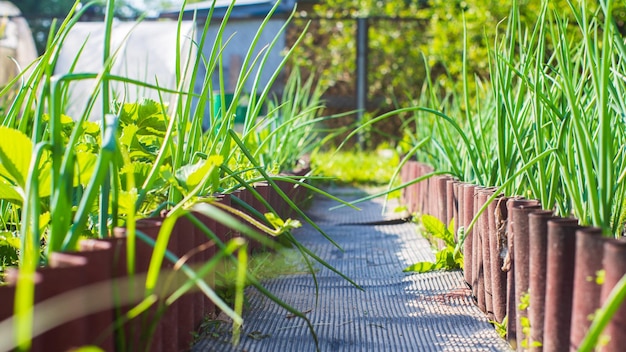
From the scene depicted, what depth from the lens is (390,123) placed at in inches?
264

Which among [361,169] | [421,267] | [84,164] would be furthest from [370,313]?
[361,169]

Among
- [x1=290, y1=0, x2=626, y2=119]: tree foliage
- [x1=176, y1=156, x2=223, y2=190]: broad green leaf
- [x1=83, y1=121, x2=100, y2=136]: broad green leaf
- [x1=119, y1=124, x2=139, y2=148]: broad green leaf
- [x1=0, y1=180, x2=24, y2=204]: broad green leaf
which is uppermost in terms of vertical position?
[x1=290, y1=0, x2=626, y2=119]: tree foliage

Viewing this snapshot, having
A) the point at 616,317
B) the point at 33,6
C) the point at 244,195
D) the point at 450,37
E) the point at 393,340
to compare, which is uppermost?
the point at 33,6

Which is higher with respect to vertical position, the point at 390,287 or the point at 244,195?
the point at 244,195

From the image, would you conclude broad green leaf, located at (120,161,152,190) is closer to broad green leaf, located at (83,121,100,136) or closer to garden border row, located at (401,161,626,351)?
broad green leaf, located at (83,121,100,136)

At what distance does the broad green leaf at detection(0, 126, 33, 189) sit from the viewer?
36.7 inches

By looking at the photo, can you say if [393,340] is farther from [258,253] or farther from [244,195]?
[258,253]

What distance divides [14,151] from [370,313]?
73cm

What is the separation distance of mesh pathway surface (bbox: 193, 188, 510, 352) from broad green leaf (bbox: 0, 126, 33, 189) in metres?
0.39

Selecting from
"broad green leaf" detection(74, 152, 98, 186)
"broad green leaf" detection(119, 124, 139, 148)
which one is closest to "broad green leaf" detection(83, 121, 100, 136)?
"broad green leaf" detection(119, 124, 139, 148)

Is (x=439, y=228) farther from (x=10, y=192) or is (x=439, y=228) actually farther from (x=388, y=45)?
(x=388, y=45)

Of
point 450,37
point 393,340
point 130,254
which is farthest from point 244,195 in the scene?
point 450,37

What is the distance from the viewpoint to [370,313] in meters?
1.37

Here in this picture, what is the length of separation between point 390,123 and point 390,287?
17.0 ft
